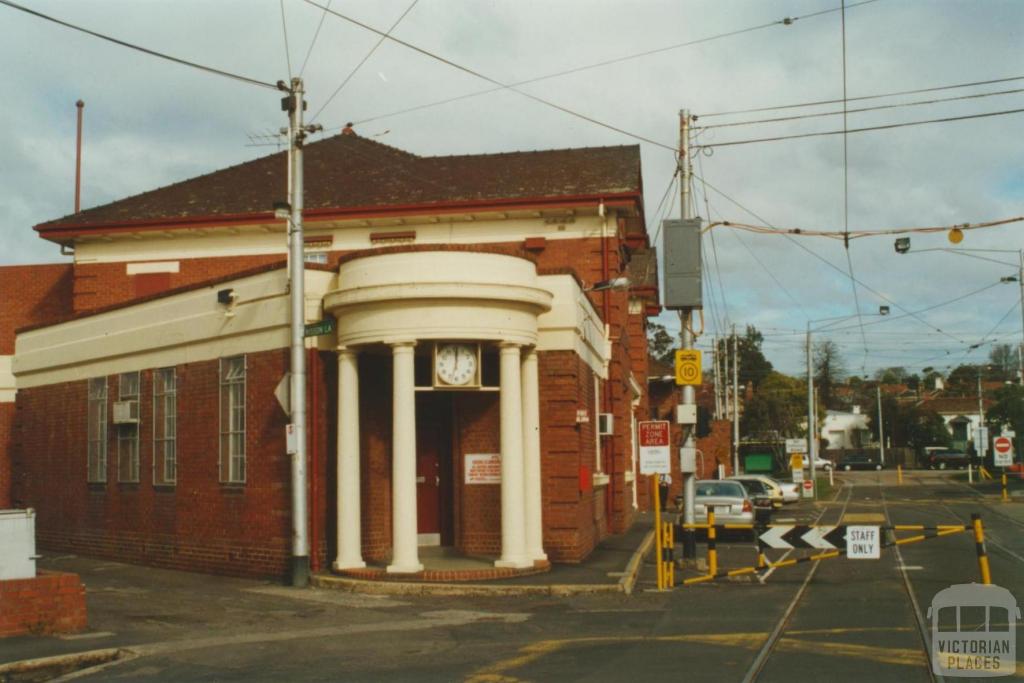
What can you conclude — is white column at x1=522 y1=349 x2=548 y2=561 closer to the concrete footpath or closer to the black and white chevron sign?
the concrete footpath

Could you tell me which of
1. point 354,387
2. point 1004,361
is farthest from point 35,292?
point 1004,361

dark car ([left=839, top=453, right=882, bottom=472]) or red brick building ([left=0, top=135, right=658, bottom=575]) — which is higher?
red brick building ([left=0, top=135, right=658, bottom=575])

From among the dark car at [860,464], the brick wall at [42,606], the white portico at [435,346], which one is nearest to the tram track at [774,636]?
the white portico at [435,346]

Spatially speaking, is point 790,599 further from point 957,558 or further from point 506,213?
point 506,213

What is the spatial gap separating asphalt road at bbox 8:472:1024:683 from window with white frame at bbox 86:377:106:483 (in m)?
3.91

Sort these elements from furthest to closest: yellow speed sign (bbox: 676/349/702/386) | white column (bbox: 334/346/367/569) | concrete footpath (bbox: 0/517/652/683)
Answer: yellow speed sign (bbox: 676/349/702/386) < white column (bbox: 334/346/367/569) < concrete footpath (bbox: 0/517/652/683)

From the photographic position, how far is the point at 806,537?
53.8ft

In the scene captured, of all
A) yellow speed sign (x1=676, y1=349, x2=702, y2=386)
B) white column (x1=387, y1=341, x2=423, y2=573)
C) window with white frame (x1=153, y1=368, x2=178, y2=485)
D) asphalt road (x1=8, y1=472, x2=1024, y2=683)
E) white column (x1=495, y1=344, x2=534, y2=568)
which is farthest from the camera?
window with white frame (x1=153, y1=368, x2=178, y2=485)

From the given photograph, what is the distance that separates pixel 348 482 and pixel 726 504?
1192 centimetres

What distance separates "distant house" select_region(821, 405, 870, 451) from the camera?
120 metres

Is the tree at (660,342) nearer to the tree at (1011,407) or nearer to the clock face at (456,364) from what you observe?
the tree at (1011,407)

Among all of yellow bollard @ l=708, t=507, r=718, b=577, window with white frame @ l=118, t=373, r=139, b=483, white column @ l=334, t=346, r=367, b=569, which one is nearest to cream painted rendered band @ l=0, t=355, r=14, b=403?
window with white frame @ l=118, t=373, r=139, b=483

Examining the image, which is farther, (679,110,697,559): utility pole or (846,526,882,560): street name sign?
(679,110,697,559): utility pole

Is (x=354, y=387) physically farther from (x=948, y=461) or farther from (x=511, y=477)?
(x=948, y=461)
